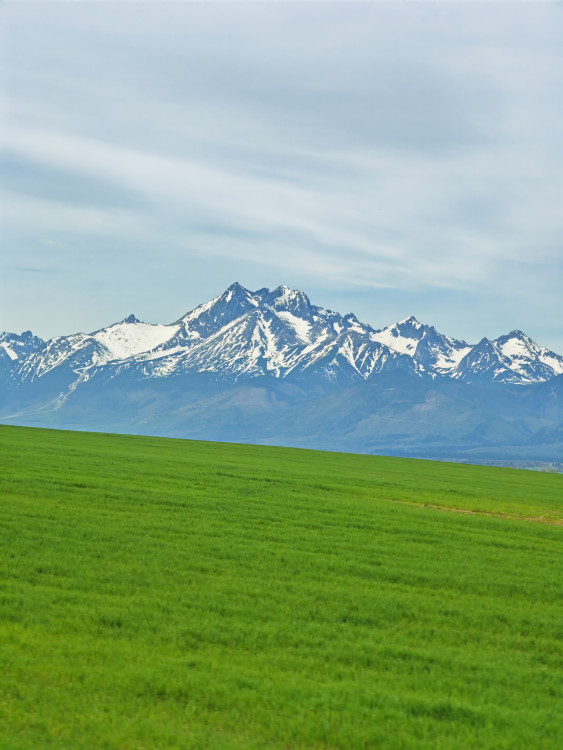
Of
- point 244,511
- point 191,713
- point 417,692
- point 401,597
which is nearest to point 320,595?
point 401,597

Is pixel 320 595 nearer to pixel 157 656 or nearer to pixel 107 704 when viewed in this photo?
pixel 157 656

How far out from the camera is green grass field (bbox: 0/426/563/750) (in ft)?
35.5

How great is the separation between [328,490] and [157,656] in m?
26.3

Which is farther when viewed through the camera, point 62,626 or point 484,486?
point 484,486

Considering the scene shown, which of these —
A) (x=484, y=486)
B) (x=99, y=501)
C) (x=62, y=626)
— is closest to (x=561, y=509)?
(x=484, y=486)

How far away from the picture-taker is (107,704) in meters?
11.1

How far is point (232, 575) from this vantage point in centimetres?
1817

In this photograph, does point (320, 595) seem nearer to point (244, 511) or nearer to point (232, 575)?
point (232, 575)

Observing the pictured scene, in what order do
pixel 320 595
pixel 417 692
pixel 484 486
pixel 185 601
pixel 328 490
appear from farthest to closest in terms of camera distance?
pixel 484 486 < pixel 328 490 < pixel 320 595 < pixel 185 601 < pixel 417 692

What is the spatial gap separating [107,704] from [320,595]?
6.89 metres

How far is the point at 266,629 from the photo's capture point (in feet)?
46.8

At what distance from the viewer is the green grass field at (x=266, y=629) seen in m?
10.8

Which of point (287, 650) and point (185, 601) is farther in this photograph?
point (185, 601)

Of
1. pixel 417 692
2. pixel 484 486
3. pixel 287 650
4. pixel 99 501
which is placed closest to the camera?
pixel 417 692
